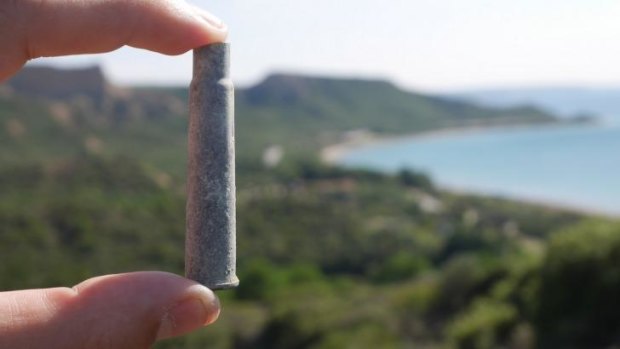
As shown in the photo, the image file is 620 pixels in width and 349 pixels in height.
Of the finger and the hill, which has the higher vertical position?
the finger

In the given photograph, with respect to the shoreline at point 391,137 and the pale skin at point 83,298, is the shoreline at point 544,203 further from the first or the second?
the pale skin at point 83,298

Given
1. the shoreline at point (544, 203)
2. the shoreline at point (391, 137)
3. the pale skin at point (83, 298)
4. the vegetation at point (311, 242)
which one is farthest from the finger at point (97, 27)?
the shoreline at point (391, 137)

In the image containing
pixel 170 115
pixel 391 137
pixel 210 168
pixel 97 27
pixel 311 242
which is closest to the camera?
pixel 97 27

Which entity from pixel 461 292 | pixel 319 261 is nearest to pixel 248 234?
pixel 319 261

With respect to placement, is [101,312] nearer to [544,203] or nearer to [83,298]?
[83,298]

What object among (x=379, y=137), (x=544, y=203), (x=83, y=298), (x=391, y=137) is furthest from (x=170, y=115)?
(x=83, y=298)

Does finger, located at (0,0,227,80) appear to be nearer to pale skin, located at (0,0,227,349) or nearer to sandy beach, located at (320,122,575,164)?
pale skin, located at (0,0,227,349)

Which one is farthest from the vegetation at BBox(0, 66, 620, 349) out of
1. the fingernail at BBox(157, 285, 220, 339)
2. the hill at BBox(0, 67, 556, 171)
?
the fingernail at BBox(157, 285, 220, 339)
